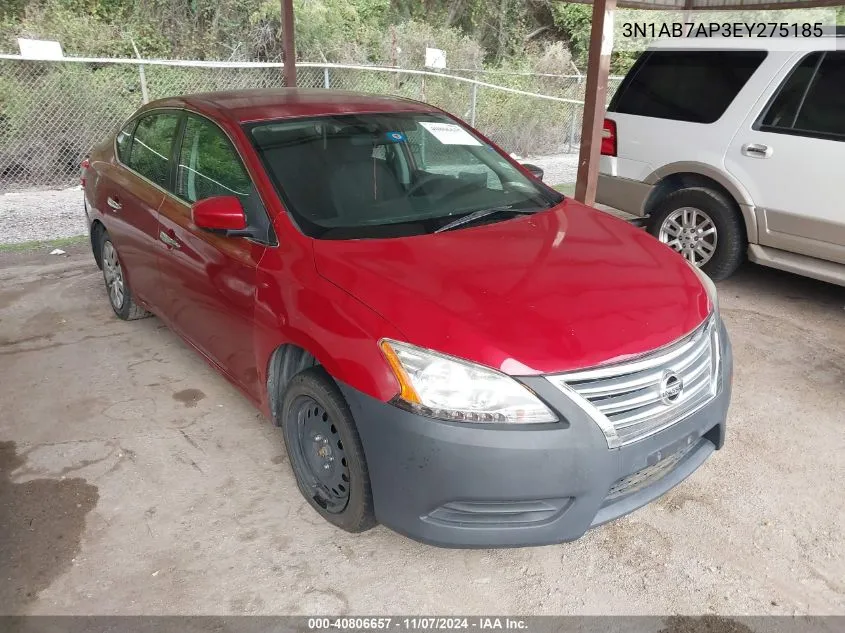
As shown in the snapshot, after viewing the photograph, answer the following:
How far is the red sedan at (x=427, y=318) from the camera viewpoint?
211 cm

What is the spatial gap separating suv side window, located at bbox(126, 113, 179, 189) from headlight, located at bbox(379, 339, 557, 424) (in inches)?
86.3

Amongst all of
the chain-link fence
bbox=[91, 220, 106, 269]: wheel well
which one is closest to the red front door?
bbox=[91, 220, 106, 269]: wheel well

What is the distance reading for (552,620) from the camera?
2.31 m

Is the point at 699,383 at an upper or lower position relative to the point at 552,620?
upper

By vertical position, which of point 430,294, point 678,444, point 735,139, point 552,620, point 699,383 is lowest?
point 552,620

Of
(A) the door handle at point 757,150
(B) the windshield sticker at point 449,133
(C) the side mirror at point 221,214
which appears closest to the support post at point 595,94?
(A) the door handle at point 757,150

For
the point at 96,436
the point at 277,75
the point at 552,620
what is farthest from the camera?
the point at 277,75

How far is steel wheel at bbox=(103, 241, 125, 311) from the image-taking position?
14.7 ft

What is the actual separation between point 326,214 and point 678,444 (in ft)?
5.54

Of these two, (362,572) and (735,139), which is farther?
(735,139)

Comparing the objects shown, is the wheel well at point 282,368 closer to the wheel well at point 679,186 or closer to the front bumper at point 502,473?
the front bumper at point 502,473

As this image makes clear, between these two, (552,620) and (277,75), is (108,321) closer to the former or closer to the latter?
(552,620)

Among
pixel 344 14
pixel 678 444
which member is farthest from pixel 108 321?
pixel 344 14

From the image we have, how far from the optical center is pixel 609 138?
18.9ft
